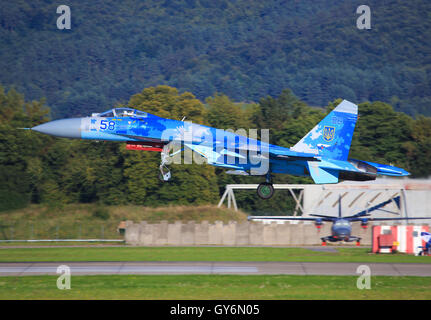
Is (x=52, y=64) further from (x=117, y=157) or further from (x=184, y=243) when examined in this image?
(x=184, y=243)

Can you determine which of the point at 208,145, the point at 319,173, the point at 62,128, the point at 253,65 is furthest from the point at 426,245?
the point at 253,65

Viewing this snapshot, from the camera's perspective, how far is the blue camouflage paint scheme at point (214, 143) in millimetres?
24031

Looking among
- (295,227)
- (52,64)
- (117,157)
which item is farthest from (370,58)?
(295,227)

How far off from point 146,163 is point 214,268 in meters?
33.0

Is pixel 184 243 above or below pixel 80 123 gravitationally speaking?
below

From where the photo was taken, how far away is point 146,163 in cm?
5797

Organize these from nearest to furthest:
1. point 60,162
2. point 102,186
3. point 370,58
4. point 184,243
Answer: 1. point 184,243
2. point 102,186
3. point 60,162
4. point 370,58

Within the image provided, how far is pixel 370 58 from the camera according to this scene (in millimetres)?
189000

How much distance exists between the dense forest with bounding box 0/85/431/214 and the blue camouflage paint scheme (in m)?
25.0

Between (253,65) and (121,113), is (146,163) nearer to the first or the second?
(121,113)

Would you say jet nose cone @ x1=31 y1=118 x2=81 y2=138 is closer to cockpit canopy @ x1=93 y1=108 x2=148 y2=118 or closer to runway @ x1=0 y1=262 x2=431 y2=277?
cockpit canopy @ x1=93 y1=108 x2=148 y2=118

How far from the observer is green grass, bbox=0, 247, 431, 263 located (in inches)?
1185

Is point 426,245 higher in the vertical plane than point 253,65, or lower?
lower
